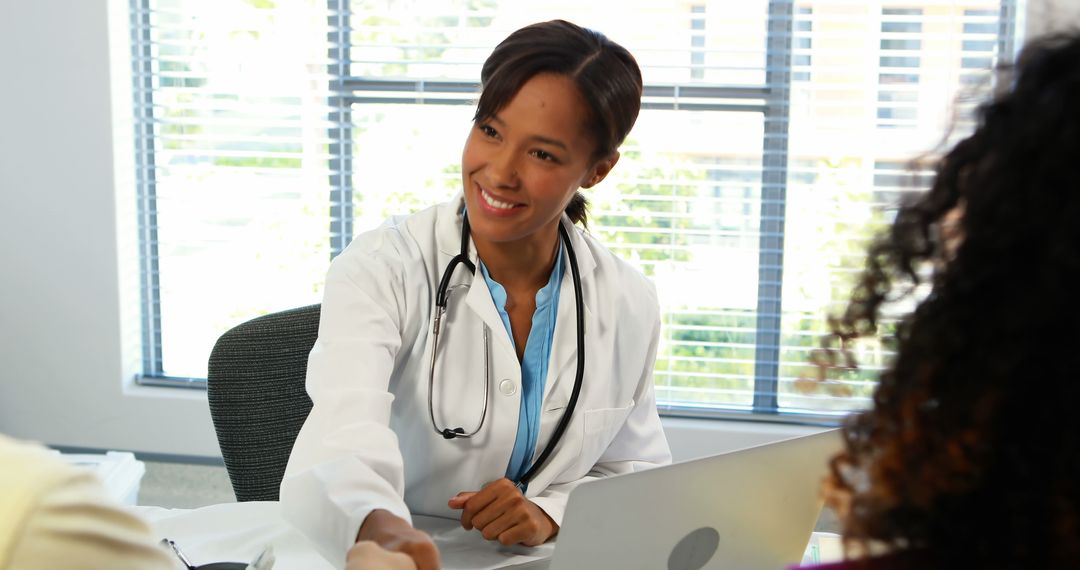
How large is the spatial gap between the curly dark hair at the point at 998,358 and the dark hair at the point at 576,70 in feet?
2.93

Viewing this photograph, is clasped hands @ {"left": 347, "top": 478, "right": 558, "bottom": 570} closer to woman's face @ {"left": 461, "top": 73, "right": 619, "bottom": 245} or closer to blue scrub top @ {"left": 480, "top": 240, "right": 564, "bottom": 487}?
blue scrub top @ {"left": 480, "top": 240, "right": 564, "bottom": 487}

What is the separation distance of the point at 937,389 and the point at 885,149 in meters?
2.31

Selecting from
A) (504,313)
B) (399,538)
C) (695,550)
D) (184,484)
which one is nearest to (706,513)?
(695,550)

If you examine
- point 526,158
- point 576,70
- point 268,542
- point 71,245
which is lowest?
point 268,542

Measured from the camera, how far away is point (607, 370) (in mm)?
1573

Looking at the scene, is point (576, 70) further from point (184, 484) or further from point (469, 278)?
point (184, 484)

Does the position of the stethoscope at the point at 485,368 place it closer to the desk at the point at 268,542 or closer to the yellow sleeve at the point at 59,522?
the desk at the point at 268,542

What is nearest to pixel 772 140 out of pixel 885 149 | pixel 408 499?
pixel 885 149

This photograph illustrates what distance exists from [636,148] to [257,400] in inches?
60.9

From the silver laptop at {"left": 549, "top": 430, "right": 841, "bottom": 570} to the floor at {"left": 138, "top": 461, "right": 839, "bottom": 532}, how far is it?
2207mm

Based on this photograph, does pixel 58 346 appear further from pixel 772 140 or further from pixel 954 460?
pixel 954 460

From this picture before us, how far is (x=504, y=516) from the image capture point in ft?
4.20

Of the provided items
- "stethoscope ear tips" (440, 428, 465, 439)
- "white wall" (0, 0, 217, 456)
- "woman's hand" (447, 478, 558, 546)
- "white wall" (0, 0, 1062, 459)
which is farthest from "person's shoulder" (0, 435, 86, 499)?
"white wall" (0, 0, 217, 456)

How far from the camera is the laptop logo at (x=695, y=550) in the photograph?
103 cm
